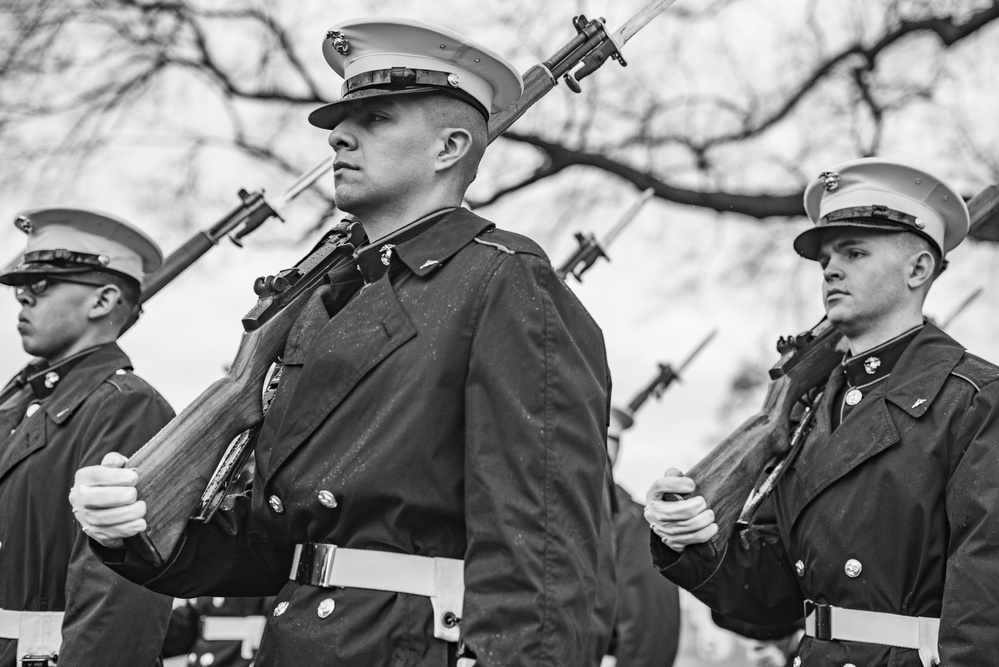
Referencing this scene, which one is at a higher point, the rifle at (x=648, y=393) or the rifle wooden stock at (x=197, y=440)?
the rifle at (x=648, y=393)

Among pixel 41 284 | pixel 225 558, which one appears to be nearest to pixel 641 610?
pixel 41 284

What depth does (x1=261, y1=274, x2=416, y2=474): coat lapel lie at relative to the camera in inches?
129

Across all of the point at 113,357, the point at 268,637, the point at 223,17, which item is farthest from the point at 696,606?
the point at 268,637

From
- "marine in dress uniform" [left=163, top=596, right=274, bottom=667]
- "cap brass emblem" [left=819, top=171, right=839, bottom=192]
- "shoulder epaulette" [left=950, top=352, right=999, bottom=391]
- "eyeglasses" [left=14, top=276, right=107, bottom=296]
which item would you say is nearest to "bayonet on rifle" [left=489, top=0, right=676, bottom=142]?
"cap brass emblem" [left=819, top=171, right=839, bottom=192]

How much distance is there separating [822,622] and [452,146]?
211cm

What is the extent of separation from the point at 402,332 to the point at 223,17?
800cm

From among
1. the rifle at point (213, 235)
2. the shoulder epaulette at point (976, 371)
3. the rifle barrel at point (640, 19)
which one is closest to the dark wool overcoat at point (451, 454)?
the rifle barrel at point (640, 19)

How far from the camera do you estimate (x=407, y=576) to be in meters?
3.12

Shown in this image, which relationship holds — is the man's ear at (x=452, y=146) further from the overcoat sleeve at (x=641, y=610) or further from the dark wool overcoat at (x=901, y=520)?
the overcoat sleeve at (x=641, y=610)

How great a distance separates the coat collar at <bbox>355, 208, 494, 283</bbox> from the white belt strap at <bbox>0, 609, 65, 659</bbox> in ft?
6.98

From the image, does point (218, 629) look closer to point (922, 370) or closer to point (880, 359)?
point (880, 359)

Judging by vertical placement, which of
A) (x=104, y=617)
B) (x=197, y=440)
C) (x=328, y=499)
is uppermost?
(x=197, y=440)

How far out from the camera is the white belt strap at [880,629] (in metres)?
4.25

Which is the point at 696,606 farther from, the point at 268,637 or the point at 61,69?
the point at 268,637
